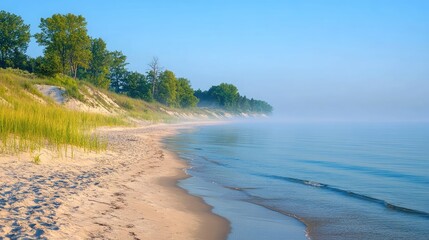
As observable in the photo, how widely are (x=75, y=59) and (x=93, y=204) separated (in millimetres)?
52885

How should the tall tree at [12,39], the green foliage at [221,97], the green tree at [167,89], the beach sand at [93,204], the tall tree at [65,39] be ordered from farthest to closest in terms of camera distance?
the green foliage at [221,97] < the green tree at [167,89] < the tall tree at [12,39] < the tall tree at [65,39] < the beach sand at [93,204]

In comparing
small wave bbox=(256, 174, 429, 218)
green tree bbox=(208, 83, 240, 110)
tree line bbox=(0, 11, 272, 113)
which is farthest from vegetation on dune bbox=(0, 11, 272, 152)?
green tree bbox=(208, 83, 240, 110)

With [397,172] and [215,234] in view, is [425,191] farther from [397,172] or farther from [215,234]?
[215,234]

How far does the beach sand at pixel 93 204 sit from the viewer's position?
589 cm

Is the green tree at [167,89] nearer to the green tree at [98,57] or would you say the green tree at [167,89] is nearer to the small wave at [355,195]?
the green tree at [98,57]

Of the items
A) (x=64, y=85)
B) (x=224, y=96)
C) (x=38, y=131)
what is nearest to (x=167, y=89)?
(x=64, y=85)

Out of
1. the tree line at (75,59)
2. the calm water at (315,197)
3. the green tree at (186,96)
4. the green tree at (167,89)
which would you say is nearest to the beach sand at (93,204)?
the calm water at (315,197)

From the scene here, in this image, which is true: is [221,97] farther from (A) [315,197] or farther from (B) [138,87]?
(A) [315,197]

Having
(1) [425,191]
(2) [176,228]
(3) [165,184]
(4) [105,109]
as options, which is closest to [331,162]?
(1) [425,191]

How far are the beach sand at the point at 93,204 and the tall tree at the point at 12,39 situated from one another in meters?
61.7

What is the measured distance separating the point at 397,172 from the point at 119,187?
13077 mm

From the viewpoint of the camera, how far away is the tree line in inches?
2108

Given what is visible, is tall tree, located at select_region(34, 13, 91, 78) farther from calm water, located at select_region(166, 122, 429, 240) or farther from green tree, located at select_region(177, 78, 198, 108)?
green tree, located at select_region(177, 78, 198, 108)

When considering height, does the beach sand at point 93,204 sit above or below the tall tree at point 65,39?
below
